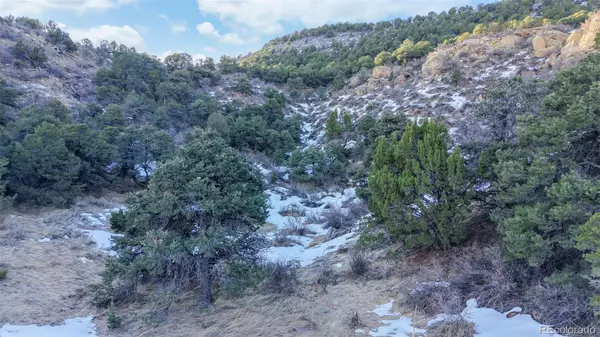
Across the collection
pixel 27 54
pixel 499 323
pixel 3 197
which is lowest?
pixel 499 323

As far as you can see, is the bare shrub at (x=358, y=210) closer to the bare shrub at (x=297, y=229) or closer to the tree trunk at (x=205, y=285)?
the bare shrub at (x=297, y=229)

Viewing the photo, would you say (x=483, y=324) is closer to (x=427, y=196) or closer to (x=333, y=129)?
(x=427, y=196)

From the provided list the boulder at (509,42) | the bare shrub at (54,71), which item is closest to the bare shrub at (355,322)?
the bare shrub at (54,71)

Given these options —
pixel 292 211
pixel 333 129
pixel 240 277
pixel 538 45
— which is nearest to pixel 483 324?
pixel 240 277

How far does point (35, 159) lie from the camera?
44.2 feet

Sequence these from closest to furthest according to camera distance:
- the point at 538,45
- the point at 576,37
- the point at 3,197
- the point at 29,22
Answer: the point at 3,197
the point at 576,37
the point at 538,45
the point at 29,22

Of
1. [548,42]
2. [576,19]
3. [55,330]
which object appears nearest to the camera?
[55,330]

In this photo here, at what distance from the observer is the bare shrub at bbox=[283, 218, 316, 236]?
1346 cm

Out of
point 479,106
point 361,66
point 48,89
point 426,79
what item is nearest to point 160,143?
point 48,89

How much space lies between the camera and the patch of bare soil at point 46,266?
21.7ft

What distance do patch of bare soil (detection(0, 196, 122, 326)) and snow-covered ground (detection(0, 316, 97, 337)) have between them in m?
0.19

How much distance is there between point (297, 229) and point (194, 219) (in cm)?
693

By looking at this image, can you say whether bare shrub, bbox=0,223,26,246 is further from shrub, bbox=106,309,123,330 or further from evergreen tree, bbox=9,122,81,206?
shrub, bbox=106,309,123,330

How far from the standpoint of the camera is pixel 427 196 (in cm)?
762
